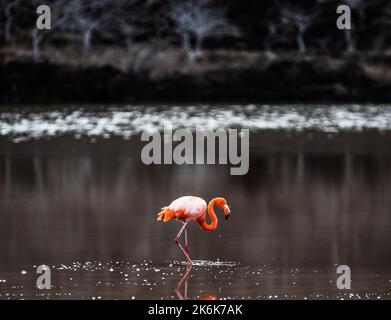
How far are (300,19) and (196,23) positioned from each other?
16.4 ft

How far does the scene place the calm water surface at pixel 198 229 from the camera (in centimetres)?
912

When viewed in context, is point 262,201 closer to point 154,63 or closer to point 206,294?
point 206,294

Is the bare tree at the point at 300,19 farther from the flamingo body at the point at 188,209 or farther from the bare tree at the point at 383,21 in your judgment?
the flamingo body at the point at 188,209

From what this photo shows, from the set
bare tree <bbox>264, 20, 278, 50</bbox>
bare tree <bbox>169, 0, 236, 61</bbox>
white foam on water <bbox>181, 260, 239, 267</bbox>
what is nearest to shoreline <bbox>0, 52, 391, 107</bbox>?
bare tree <bbox>169, 0, 236, 61</bbox>

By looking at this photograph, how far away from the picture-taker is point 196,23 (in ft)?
185

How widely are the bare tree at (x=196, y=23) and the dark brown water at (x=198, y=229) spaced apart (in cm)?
3542

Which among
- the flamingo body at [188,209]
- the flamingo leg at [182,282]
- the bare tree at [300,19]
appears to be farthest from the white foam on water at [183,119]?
the bare tree at [300,19]

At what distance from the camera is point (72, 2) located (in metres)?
58.2

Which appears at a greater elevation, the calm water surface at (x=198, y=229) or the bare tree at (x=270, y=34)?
the bare tree at (x=270, y=34)

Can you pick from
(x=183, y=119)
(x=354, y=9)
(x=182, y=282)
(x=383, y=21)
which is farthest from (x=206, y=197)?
(x=354, y=9)

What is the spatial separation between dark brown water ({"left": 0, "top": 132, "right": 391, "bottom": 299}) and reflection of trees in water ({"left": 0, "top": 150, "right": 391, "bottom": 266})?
14mm

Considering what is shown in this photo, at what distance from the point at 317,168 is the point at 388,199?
3.98 m

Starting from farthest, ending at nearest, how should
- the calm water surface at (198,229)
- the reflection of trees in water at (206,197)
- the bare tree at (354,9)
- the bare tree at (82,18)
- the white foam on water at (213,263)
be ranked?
the bare tree at (82,18) < the bare tree at (354,9) < the reflection of trees in water at (206,197) < the white foam on water at (213,263) < the calm water surface at (198,229)

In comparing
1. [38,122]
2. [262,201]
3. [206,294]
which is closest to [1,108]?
[38,122]
